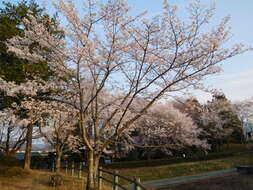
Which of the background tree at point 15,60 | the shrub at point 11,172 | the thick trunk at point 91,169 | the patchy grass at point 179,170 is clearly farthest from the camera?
the patchy grass at point 179,170

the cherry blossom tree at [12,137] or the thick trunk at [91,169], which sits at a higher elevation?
the cherry blossom tree at [12,137]

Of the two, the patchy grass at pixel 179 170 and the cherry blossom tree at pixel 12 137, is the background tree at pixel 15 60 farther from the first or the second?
the patchy grass at pixel 179 170

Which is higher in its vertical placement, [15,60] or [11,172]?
[15,60]

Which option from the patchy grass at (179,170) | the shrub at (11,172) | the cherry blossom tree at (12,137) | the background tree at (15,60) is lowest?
the patchy grass at (179,170)

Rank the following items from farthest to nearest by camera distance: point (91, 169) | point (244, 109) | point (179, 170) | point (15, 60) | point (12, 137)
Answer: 1. point (244, 109)
2. point (12, 137)
3. point (179, 170)
4. point (15, 60)
5. point (91, 169)

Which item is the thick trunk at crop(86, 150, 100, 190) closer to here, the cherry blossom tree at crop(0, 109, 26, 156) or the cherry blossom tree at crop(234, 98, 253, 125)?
the cherry blossom tree at crop(0, 109, 26, 156)

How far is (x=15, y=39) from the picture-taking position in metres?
6.93

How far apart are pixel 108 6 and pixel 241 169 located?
12.7m

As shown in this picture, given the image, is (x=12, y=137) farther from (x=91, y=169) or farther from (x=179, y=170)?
(x=91, y=169)

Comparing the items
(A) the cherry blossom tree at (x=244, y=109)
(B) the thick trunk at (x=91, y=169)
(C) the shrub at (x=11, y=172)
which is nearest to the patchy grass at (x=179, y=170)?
(C) the shrub at (x=11, y=172)

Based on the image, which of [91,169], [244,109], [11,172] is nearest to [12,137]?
[11,172]

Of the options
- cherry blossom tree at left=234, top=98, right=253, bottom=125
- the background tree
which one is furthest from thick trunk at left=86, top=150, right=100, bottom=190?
cherry blossom tree at left=234, top=98, right=253, bottom=125

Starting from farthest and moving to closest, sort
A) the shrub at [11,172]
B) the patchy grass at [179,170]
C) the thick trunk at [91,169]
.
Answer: the patchy grass at [179,170] < the shrub at [11,172] < the thick trunk at [91,169]

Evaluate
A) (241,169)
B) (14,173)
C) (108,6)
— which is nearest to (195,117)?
(241,169)
